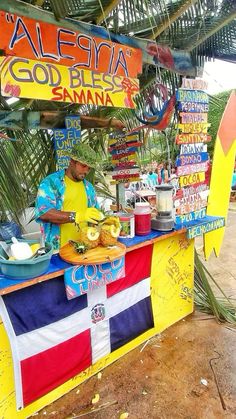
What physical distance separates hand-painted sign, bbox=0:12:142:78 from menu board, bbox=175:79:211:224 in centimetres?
55

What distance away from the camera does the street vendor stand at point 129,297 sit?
1864 mm

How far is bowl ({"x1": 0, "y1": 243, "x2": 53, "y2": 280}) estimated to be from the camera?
5.60 ft

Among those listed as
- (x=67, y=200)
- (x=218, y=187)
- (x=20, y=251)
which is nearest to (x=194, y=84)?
(x=218, y=187)

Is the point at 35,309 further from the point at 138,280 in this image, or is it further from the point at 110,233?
the point at 138,280

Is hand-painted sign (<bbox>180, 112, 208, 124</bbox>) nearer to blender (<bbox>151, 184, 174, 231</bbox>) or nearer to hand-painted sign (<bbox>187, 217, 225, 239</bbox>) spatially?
blender (<bbox>151, 184, 174, 231</bbox>)

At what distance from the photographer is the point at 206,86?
2830 millimetres

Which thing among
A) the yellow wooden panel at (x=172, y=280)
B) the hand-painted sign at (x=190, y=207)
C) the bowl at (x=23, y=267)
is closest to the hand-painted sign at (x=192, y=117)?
the hand-painted sign at (x=190, y=207)

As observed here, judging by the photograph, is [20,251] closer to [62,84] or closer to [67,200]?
[67,200]

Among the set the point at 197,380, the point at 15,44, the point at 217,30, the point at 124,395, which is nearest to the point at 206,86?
the point at 217,30

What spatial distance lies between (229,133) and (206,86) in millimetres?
571

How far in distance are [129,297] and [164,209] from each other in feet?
2.69

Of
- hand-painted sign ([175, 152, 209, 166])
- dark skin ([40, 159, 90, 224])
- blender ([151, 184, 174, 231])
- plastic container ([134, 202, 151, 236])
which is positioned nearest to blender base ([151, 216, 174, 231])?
blender ([151, 184, 174, 231])

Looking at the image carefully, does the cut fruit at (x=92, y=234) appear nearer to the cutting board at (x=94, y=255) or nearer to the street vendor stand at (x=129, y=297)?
the cutting board at (x=94, y=255)

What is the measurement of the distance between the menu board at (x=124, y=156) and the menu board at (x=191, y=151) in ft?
2.73
